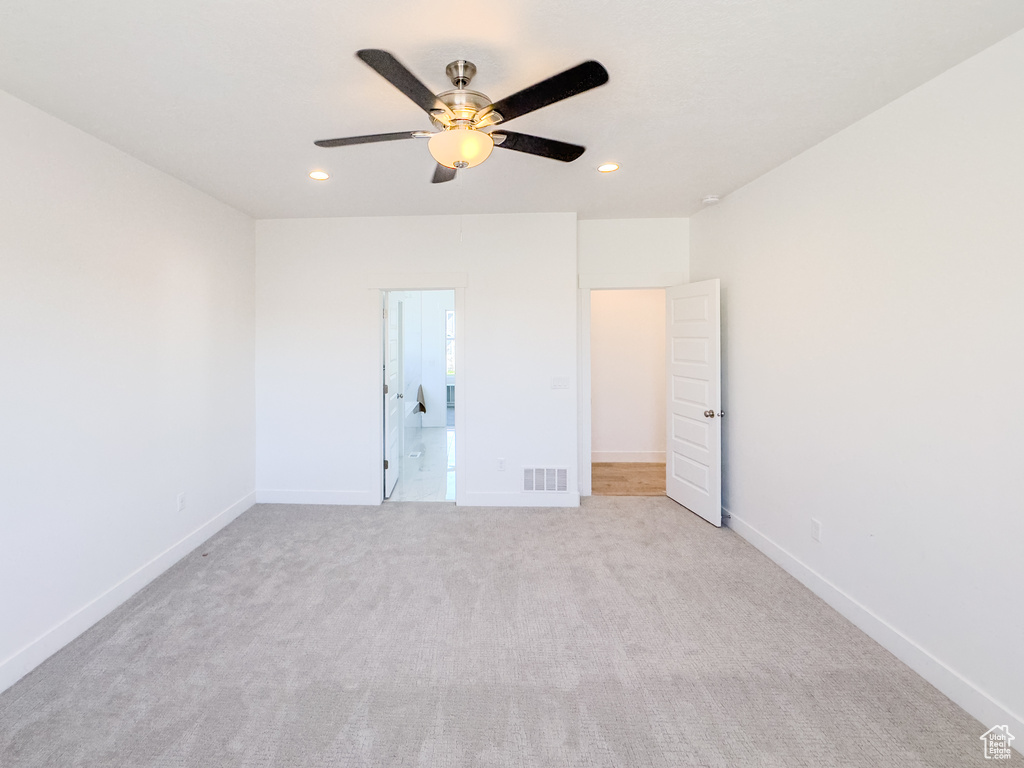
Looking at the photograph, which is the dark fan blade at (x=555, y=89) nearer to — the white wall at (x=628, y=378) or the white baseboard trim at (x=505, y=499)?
the white baseboard trim at (x=505, y=499)

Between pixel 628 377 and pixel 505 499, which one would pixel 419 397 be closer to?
pixel 628 377

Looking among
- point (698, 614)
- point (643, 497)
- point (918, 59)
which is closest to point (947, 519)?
point (698, 614)

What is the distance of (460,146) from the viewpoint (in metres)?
1.72

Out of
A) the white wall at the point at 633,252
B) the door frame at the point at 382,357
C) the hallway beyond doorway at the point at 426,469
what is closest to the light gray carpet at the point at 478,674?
the door frame at the point at 382,357

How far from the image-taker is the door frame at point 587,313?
4254 millimetres

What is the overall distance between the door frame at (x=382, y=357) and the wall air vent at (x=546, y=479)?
58 cm

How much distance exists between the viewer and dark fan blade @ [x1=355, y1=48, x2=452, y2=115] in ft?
4.35

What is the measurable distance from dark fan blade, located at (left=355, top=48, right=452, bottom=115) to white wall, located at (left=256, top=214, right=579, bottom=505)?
232cm

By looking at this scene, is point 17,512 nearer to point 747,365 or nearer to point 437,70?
point 437,70

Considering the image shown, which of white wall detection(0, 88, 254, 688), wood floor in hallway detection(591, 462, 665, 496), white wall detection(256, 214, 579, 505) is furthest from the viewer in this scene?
wood floor in hallway detection(591, 462, 665, 496)

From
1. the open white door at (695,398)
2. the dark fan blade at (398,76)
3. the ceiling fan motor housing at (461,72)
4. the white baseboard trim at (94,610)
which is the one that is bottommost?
the white baseboard trim at (94,610)

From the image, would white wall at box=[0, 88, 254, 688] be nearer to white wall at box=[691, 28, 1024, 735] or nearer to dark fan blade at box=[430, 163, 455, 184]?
dark fan blade at box=[430, 163, 455, 184]

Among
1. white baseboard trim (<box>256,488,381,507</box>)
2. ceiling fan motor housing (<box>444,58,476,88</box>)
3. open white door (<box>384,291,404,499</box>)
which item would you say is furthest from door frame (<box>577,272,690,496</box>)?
ceiling fan motor housing (<box>444,58,476,88</box>)

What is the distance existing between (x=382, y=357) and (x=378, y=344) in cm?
13
